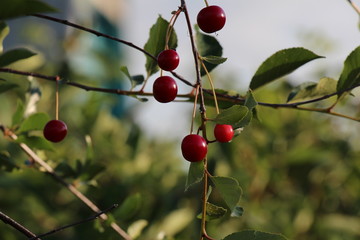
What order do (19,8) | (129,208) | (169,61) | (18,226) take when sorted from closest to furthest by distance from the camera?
(19,8)
(18,226)
(169,61)
(129,208)

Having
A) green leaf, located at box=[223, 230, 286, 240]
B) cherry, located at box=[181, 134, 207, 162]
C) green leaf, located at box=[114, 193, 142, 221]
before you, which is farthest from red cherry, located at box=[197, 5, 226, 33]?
green leaf, located at box=[114, 193, 142, 221]

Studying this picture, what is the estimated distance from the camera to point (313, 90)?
98 centimetres

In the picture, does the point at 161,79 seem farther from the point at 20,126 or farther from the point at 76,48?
the point at 76,48

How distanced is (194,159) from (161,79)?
0.14m

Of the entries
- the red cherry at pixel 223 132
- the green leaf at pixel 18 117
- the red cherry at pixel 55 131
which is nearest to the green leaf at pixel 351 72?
A: the red cherry at pixel 223 132

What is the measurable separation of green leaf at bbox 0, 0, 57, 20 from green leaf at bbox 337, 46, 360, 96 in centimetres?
57

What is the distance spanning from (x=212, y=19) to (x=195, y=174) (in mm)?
221

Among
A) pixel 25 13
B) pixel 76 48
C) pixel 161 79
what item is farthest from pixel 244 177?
pixel 76 48

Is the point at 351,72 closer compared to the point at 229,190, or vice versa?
the point at 229,190

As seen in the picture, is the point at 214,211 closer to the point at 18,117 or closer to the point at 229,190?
the point at 229,190

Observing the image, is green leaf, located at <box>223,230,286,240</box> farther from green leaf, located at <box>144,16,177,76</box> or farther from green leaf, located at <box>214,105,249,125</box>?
green leaf, located at <box>144,16,177,76</box>

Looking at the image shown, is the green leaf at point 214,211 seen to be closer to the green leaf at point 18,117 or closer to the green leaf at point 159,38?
the green leaf at point 159,38

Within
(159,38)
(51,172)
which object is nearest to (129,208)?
(51,172)

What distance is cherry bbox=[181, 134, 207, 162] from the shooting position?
0.75m
